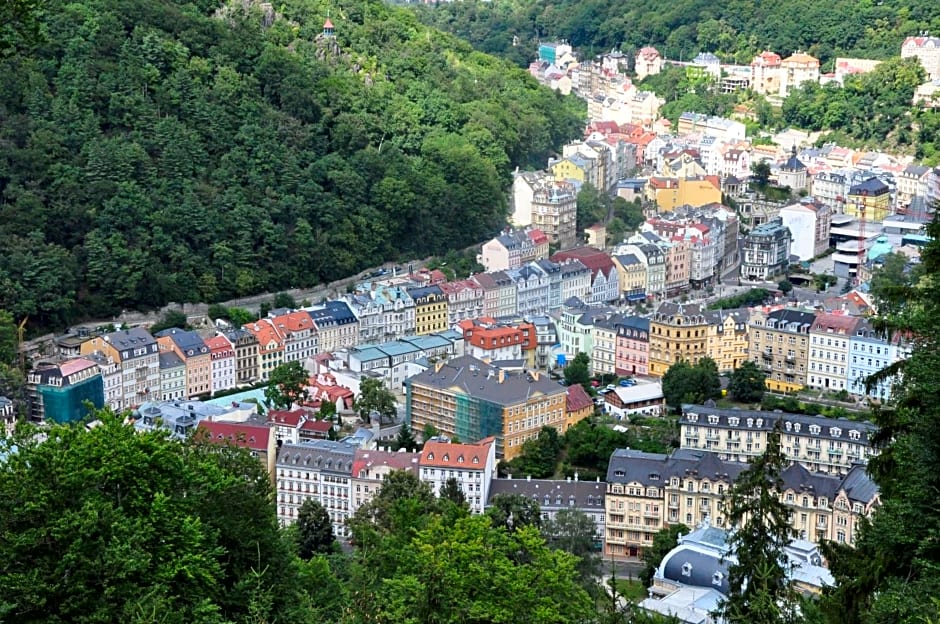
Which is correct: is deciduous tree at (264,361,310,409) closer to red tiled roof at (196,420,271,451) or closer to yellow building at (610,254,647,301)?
red tiled roof at (196,420,271,451)

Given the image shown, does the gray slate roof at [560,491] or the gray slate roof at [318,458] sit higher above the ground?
the gray slate roof at [318,458]

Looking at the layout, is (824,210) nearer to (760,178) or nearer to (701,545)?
(760,178)

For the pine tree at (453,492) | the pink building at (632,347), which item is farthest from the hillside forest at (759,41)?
the pine tree at (453,492)

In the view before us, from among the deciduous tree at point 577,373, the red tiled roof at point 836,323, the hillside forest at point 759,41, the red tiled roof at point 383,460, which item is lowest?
the deciduous tree at point 577,373

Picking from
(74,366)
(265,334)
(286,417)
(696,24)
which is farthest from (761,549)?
(696,24)

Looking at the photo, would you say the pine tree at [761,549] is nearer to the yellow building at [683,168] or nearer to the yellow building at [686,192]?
the yellow building at [686,192]

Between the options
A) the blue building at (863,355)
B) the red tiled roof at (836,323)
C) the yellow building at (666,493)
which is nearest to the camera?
the yellow building at (666,493)
